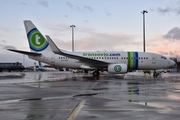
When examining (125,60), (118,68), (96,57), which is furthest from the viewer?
(96,57)

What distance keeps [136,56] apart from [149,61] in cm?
173

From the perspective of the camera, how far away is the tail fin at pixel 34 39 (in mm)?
30650

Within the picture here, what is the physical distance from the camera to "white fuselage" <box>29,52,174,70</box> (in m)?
29.8

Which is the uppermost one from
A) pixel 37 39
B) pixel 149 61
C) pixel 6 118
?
pixel 37 39

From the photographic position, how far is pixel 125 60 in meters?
29.8

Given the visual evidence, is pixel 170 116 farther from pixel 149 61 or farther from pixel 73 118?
pixel 149 61

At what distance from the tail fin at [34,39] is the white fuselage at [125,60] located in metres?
1.04

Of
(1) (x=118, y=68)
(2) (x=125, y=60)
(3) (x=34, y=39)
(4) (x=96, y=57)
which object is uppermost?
(3) (x=34, y=39)

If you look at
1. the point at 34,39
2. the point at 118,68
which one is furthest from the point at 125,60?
the point at 34,39

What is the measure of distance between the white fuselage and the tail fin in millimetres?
1044

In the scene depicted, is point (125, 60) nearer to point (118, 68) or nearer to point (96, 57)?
point (118, 68)

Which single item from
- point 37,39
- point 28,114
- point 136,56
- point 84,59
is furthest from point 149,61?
point 28,114

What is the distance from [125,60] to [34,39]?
1194 centimetres

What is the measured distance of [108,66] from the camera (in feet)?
92.0
